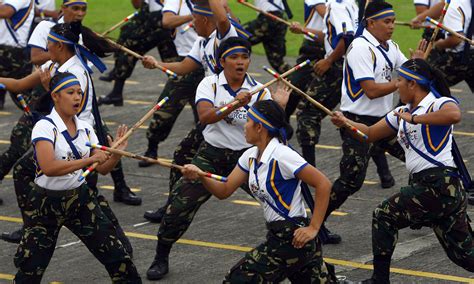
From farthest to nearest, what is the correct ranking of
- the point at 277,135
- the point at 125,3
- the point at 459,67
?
the point at 125,3 → the point at 459,67 → the point at 277,135

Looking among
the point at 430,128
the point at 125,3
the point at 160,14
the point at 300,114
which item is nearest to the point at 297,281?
the point at 430,128

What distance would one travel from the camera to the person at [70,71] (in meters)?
11.1

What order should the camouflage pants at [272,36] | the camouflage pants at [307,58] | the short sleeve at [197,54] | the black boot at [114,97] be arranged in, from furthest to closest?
the black boot at [114,97] → the camouflage pants at [272,36] → the camouflage pants at [307,58] → the short sleeve at [197,54]

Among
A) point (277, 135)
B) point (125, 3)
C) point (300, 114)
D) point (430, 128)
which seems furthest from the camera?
point (125, 3)

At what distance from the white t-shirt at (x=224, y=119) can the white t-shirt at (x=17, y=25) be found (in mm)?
5710

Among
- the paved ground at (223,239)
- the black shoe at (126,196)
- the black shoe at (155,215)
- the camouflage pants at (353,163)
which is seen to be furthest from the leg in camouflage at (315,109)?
the black shoe at (126,196)

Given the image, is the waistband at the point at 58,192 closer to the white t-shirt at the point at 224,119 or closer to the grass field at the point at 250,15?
the white t-shirt at the point at 224,119

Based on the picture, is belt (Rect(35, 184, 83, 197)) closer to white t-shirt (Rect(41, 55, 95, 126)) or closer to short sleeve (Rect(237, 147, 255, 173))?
short sleeve (Rect(237, 147, 255, 173))

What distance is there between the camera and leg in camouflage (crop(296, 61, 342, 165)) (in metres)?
13.3

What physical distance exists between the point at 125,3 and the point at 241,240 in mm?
14883

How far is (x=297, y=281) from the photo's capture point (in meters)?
9.00

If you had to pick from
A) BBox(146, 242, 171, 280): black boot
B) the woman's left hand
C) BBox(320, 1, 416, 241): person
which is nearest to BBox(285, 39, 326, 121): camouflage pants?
BBox(320, 1, 416, 241): person

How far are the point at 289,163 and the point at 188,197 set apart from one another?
211cm

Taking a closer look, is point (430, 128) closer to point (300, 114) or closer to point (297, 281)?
point (297, 281)
